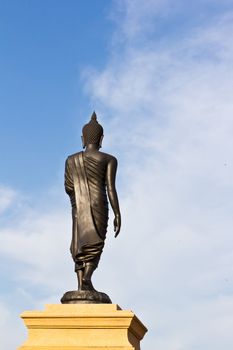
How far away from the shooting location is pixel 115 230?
996 centimetres

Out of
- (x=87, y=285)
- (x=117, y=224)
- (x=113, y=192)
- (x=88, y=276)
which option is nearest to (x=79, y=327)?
(x=87, y=285)

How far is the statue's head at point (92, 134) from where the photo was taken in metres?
10.3

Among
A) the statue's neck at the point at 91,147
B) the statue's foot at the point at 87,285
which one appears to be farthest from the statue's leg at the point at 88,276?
the statue's neck at the point at 91,147

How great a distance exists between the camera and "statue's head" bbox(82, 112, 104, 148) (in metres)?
10.3

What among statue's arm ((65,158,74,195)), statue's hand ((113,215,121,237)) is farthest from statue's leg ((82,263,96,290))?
statue's arm ((65,158,74,195))

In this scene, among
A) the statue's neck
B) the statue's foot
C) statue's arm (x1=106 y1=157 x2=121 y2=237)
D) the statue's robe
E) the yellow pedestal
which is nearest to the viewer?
the yellow pedestal

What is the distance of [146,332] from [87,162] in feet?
9.28

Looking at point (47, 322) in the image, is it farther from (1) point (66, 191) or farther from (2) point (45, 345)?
(1) point (66, 191)

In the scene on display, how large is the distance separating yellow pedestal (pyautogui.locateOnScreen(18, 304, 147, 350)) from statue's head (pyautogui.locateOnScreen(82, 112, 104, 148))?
277cm

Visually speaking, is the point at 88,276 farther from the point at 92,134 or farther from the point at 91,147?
the point at 92,134

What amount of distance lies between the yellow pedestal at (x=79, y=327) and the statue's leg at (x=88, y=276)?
1.64ft

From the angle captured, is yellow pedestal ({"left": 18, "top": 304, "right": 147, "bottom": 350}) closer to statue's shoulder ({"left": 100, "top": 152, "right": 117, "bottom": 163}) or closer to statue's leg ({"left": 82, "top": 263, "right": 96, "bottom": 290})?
statue's leg ({"left": 82, "top": 263, "right": 96, "bottom": 290})

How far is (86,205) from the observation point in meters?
9.84

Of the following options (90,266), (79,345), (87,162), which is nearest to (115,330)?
(79,345)
